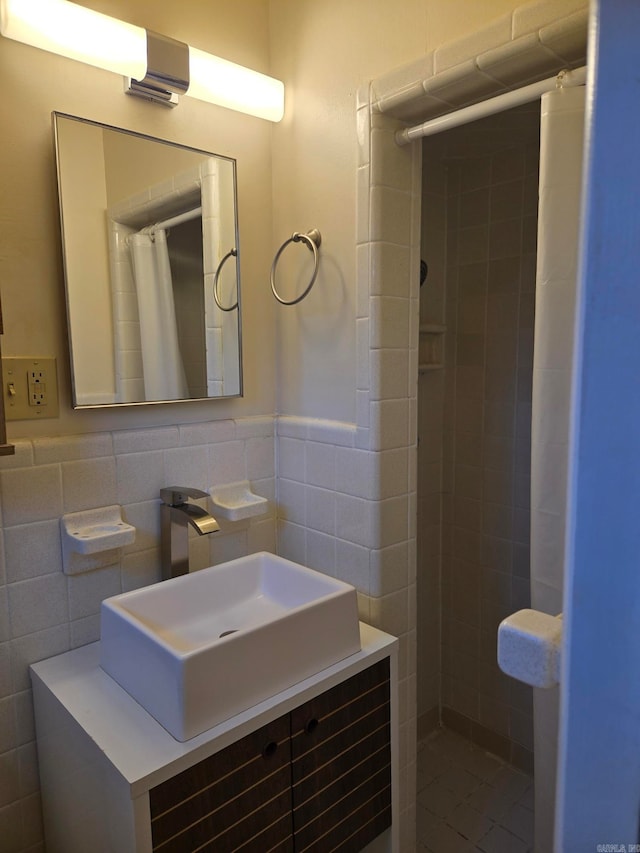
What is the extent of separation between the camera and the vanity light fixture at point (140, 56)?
1121 mm

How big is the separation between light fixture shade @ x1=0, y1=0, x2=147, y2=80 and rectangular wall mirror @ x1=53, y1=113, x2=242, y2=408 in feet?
0.42

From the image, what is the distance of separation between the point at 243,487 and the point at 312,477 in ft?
0.66

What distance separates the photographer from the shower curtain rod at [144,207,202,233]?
1.38m

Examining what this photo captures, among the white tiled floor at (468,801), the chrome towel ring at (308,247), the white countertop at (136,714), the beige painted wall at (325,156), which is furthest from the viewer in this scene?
the white tiled floor at (468,801)

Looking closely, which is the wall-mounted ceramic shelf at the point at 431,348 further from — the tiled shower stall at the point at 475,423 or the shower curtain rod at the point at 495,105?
the shower curtain rod at the point at 495,105

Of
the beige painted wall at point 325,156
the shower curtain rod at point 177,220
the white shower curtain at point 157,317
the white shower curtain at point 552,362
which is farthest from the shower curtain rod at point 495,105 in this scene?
the white shower curtain at point 157,317

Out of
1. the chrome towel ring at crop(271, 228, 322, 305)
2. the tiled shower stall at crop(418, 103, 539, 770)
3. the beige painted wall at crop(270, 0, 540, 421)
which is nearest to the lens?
the beige painted wall at crop(270, 0, 540, 421)

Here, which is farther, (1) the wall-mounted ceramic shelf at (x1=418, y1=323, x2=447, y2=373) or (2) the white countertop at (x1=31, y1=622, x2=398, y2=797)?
(1) the wall-mounted ceramic shelf at (x1=418, y1=323, x2=447, y2=373)

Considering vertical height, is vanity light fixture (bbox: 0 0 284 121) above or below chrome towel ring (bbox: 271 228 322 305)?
above

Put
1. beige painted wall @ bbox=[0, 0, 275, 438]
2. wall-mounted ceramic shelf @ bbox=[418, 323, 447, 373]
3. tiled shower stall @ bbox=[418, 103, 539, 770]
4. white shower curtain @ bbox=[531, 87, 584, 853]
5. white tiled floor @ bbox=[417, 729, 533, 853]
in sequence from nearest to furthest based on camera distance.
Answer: white shower curtain @ bbox=[531, 87, 584, 853] → beige painted wall @ bbox=[0, 0, 275, 438] → white tiled floor @ bbox=[417, 729, 533, 853] → tiled shower stall @ bbox=[418, 103, 539, 770] → wall-mounted ceramic shelf @ bbox=[418, 323, 447, 373]

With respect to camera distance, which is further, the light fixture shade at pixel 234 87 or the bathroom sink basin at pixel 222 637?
the light fixture shade at pixel 234 87

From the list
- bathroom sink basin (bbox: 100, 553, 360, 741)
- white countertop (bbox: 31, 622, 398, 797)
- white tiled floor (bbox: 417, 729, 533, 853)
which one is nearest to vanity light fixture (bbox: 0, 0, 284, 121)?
bathroom sink basin (bbox: 100, 553, 360, 741)

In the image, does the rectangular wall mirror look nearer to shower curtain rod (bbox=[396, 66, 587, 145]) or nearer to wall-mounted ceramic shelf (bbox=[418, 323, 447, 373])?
shower curtain rod (bbox=[396, 66, 587, 145])

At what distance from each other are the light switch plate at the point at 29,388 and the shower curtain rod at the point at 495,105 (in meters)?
0.98
